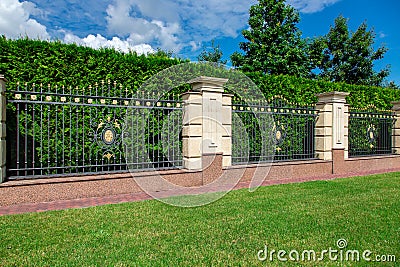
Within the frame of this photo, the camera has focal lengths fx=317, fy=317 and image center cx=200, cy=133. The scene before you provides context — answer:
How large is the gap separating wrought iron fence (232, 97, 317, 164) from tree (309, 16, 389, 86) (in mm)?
14337

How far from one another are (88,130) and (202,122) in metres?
2.51

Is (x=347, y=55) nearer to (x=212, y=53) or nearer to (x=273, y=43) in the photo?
(x=273, y=43)

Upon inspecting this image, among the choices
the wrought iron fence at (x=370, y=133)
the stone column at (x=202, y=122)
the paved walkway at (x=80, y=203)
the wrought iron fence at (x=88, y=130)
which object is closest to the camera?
the paved walkway at (x=80, y=203)

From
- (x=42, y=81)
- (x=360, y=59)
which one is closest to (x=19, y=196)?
(x=42, y=81)

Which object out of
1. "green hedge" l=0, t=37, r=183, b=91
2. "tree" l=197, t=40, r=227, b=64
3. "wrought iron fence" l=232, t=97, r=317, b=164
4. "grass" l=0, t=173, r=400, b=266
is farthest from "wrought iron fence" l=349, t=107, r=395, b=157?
"tree" l=197, t=40, r=227, b=64

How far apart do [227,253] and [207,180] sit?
401 centimetres

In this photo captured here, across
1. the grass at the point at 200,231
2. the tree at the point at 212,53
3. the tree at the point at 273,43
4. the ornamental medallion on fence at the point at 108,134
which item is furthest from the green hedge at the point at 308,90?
the tree at the point at 212,53

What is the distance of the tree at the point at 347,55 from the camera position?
2286 cm

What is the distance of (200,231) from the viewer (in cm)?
406

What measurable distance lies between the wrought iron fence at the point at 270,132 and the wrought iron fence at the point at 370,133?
191 cm

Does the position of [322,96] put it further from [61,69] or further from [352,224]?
[61,69]

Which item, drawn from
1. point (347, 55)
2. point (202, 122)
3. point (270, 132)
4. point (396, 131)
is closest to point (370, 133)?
point (396, 131)

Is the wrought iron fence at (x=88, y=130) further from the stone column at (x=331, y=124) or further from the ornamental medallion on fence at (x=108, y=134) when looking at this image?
the stone column at (x=331, y=124)

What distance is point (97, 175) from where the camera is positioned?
6336mm
